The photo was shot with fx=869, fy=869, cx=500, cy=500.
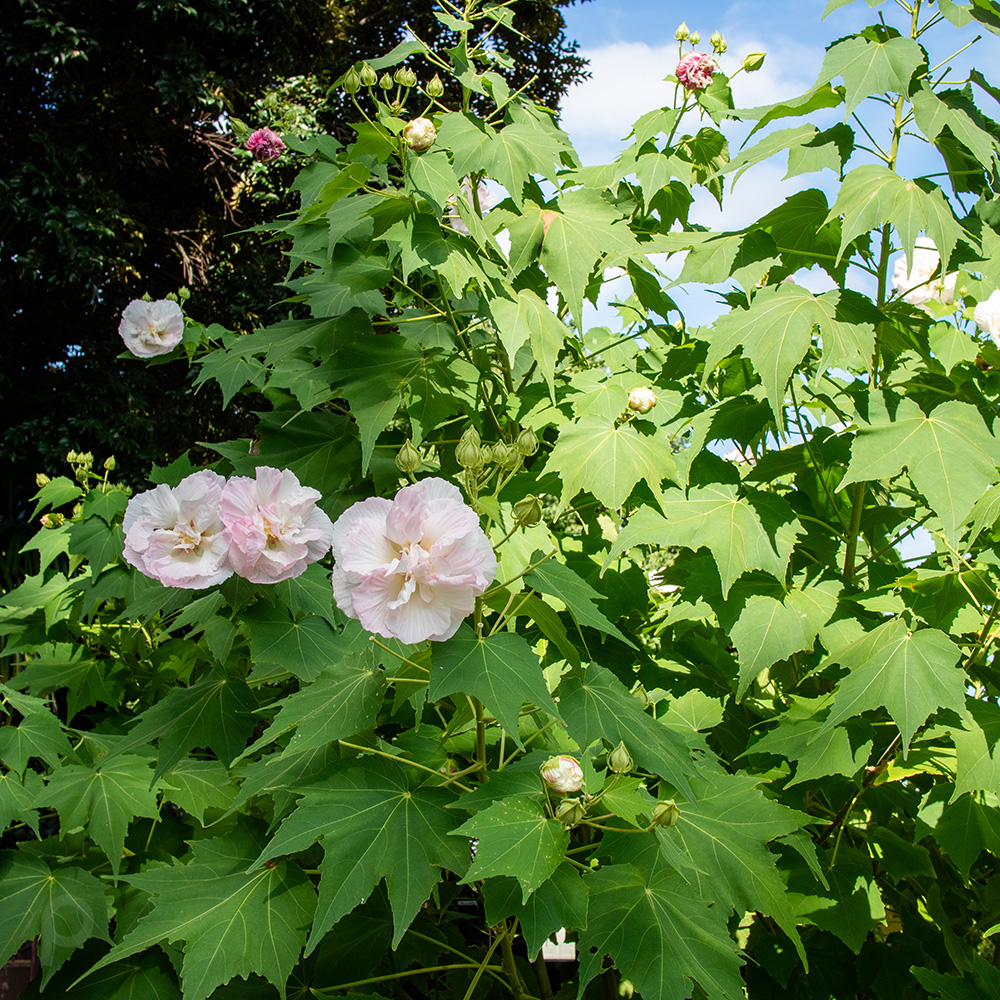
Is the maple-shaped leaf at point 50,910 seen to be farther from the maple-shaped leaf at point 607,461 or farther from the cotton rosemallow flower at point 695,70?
the cotton rosemallow flower at point 695,70

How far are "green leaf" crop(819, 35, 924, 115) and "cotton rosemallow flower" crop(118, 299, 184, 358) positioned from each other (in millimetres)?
1636

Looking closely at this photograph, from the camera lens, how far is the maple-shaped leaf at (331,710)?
1018 mm

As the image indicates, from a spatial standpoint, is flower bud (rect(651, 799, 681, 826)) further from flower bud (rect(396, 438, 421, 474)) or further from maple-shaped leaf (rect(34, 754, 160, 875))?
maple-shaped leaf (rect(34, 754, 160, 875))

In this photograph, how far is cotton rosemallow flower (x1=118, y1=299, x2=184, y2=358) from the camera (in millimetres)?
2258

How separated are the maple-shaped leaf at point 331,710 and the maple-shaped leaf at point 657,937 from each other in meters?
0.38

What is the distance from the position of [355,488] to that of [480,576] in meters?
0.88

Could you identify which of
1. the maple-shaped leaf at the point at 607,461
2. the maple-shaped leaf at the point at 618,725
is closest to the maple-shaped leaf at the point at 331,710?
the maple-shaped leaf at the point at 618,725

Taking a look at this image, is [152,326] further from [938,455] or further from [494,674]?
[938,455]

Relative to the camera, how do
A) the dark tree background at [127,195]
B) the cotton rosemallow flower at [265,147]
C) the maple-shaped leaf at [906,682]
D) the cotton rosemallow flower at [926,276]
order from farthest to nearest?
1. the dark tree background at [127,195]
2. the cotton rosemallow flower at [265,147]
3. the cotton rosemallow flower at [926,276]
4. the maple-shaped leaf at [906,682]

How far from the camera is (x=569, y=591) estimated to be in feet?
3.59

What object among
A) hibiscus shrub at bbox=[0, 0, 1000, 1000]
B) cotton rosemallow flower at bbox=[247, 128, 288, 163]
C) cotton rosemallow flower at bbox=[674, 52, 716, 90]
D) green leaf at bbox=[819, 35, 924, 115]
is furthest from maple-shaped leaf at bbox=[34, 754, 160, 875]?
cotton rosemallow flower at bbox=[247, 128, 288, 163]

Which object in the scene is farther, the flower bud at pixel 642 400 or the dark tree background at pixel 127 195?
the dark tree background at pixel 127 195

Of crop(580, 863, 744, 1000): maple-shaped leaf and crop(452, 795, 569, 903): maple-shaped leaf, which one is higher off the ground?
crop(452, 795, 569, 903): maple-shaped leaf

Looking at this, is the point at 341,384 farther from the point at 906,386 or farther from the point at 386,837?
the point at 906,386
